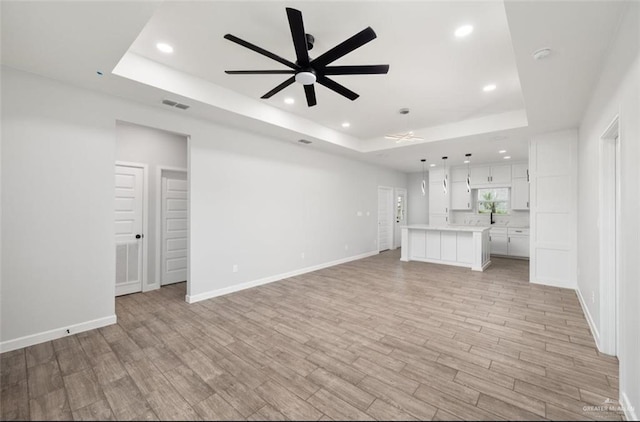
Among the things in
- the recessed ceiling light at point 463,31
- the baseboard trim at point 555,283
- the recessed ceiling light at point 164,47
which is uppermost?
the recessed ceiling light at point 164,47

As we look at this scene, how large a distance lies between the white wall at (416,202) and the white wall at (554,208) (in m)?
5.11

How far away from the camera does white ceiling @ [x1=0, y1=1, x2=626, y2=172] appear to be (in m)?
2.07

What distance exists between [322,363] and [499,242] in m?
7.66

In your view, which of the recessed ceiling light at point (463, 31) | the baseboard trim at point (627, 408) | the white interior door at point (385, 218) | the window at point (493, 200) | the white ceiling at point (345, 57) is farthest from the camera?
the white interior door at point (385, 218)

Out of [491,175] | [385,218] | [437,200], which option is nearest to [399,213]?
[385,218]

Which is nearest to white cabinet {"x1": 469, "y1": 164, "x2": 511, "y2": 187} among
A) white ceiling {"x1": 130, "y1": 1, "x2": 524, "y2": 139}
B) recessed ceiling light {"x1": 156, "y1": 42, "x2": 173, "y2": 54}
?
white ceiling {"x1": 130, "y1": 1, "x2": 524, "y2": 139}

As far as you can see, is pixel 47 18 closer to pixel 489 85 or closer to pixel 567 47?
pixel 567 47

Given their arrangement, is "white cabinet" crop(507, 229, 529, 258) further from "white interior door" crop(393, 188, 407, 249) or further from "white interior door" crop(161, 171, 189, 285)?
"white interior door" crop(161, 171, 189, 285)

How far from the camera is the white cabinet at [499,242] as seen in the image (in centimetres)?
783

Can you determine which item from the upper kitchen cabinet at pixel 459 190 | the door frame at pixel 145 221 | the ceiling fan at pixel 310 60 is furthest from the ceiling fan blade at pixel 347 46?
the upper kitchen cabinet at pixel 459 190

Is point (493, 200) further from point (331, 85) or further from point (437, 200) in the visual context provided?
point (331, 85)

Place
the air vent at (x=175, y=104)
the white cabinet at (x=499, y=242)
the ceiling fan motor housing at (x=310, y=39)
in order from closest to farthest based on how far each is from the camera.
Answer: the ceiling fan motor housing at (x=310, y=39), the air vent at (x=175, y=104), the white cabinet at (x=499, y=242)

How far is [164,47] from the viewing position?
290 cm

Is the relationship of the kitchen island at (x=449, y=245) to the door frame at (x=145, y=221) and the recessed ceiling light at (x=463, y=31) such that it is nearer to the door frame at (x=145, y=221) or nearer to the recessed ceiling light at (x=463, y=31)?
the recessed ceiling light at (x=463, y=31)
